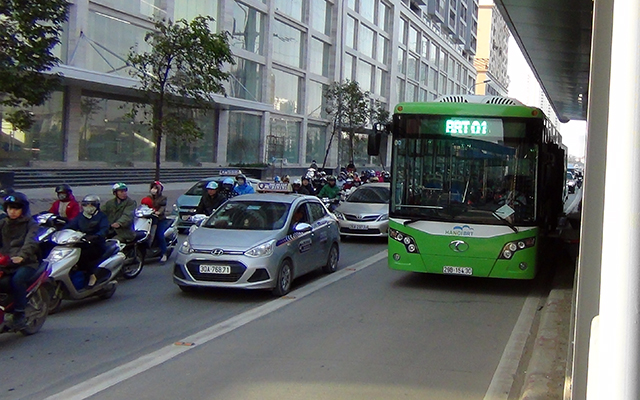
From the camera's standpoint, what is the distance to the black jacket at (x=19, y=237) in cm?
755

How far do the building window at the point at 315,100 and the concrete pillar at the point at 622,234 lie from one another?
5019 cm

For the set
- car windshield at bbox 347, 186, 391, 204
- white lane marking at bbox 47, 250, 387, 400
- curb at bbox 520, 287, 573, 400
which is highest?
car windshield at bbox 347, 186, 391, 204

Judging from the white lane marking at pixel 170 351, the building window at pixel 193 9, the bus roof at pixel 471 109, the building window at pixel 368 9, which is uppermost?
the building window at pixel 368 9

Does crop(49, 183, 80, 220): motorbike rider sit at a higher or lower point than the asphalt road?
higher

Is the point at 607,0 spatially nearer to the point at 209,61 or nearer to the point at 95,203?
the point at 95,203

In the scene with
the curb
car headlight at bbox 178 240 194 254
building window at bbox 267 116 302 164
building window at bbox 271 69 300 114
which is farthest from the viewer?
building window at bbox 271 69 300 114

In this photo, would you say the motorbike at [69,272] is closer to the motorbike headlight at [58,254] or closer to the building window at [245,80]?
the motorbike headlight at [58,254]

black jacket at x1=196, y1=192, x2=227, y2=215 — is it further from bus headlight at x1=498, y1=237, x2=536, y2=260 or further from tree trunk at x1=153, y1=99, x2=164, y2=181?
bus headlight at x1=498, y1=237, x2=536, y2=260

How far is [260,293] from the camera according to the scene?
10.9 meters

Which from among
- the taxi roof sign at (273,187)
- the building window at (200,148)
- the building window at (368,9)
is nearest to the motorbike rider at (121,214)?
the taxi roof sign at (273,187)

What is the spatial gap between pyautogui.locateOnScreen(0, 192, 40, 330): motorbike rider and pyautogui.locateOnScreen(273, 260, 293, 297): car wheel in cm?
374

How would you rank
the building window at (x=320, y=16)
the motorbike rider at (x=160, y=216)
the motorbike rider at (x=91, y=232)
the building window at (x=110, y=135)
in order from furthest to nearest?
the building window at (x=320, y=16) < the building window at (x=110, y=135) < the motorbike rider at (x=160, y=216) < the motorbike rider at (x=91, y=232)

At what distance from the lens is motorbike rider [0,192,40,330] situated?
7.39 meters

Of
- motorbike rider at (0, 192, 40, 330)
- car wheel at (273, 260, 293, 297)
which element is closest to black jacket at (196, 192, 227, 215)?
car wheel at (273, 260, 293, 297)
